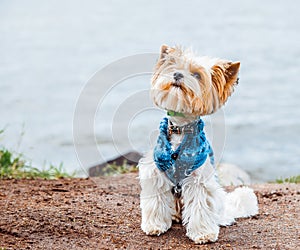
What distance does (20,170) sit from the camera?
9266mm

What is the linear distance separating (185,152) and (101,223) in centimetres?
112

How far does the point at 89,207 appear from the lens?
661 centimetres

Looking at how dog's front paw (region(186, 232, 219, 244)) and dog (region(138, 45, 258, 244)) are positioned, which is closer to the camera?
dog (region(138, 45, 258, 244))

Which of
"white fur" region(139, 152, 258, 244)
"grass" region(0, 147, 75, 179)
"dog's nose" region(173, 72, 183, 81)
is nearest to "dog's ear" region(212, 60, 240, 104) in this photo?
"dog's nose" region(173, 72, 183, 81)

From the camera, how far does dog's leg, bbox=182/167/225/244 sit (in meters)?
5.83

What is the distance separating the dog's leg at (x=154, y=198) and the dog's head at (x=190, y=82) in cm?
69

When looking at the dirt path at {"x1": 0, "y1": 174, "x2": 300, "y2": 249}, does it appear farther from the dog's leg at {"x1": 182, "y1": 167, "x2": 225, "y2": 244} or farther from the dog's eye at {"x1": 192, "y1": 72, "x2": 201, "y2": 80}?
the dog's eye at {"x1": 192, "y1": 72, "x2": 201, "y2": 80}

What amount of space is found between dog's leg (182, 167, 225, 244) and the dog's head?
694mm

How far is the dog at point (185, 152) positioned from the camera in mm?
5457

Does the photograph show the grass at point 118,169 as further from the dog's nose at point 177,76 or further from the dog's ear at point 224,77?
the dog's nose at point 177,76

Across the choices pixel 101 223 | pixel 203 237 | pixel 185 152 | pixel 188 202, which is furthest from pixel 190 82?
pixel 101 223

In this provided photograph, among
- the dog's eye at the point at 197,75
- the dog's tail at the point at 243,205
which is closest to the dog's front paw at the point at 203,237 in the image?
the dog's tail at the point at 243,205

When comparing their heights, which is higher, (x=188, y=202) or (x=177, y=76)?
(x=177, y=76)

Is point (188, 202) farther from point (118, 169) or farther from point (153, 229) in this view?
point (118, 169)
